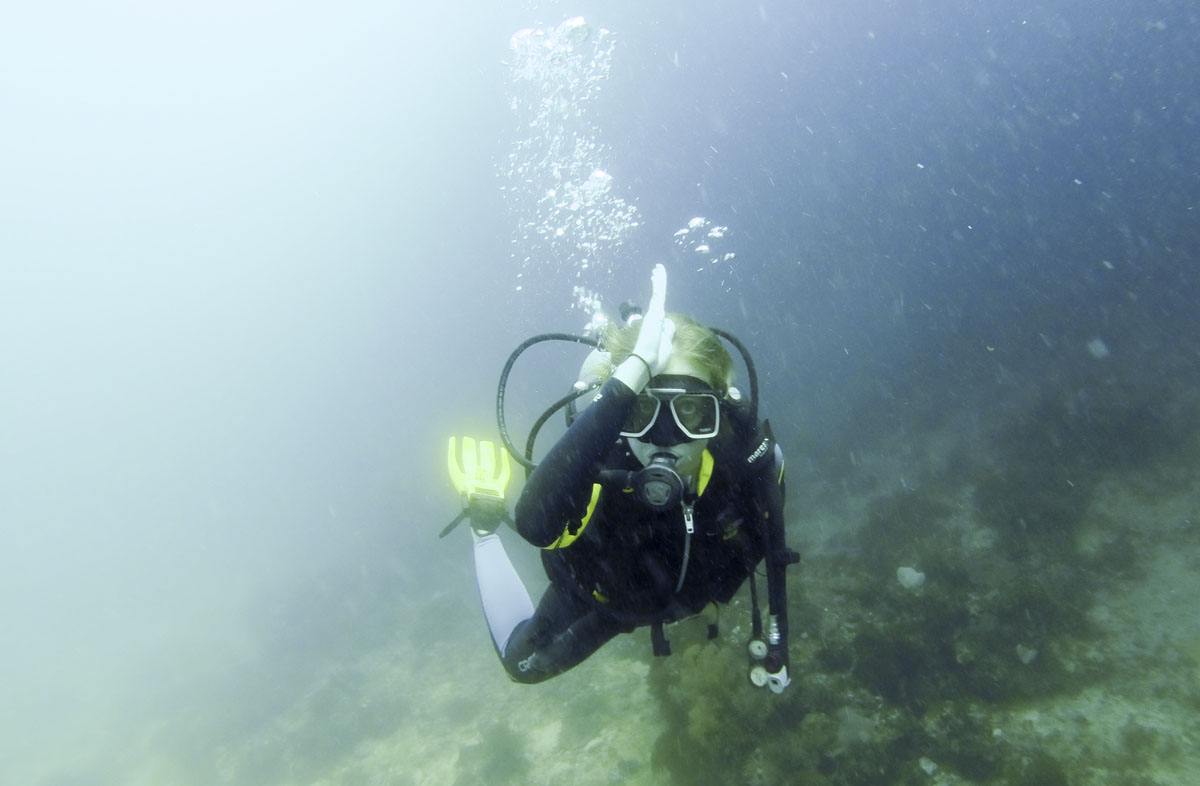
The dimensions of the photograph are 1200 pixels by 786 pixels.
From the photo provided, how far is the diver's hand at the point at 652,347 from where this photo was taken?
2393 millimetres

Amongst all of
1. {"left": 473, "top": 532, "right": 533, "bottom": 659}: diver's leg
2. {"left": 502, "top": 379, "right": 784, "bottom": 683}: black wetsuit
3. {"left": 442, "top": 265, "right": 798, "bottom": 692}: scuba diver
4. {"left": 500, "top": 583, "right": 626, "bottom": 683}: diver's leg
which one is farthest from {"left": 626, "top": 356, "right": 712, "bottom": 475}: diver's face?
{"left": 473, "top": 532, "right": 533, "bottom": 659}: diver's leg

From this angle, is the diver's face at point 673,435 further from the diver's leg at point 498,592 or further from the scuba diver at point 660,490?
the diver's leg at point 498,592

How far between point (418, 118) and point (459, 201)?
891 cm

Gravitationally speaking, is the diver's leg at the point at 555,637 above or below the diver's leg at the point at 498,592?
below

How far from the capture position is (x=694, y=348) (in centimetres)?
280

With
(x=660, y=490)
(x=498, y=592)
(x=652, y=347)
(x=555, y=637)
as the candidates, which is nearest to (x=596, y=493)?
(x=660, y=490)

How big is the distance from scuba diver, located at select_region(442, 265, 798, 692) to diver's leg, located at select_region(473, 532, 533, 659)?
A: 35.8 inches

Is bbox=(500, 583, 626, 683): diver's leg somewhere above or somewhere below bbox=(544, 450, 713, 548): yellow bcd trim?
below

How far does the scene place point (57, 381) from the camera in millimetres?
91250

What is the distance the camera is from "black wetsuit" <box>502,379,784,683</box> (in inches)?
100

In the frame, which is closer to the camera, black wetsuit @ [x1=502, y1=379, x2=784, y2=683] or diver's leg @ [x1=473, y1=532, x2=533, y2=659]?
black wetsuit @ [x1=502, y1=379, x2=784, y2=683]

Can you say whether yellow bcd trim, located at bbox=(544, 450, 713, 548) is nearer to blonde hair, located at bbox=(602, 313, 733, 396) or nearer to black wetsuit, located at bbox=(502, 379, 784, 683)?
black wetsuit, located at bbox=(502, 379, 784, 683)

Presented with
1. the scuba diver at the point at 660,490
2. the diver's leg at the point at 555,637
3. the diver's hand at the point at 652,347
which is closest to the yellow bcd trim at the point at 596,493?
the scuba diver at the point at 660,490

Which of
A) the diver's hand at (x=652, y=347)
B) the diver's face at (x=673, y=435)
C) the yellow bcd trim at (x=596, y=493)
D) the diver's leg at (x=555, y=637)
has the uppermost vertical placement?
the diver's hand at (x=652, y=347)
